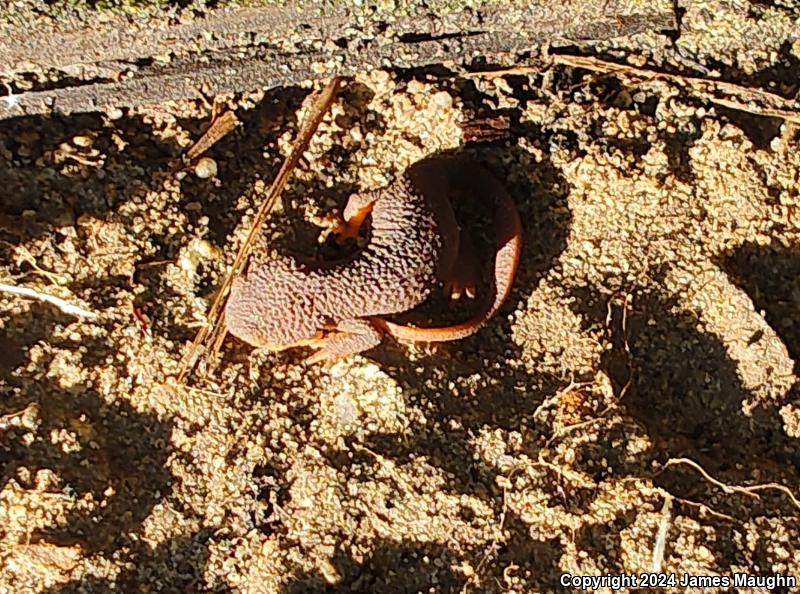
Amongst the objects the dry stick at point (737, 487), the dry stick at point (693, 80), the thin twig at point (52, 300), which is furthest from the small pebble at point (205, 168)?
the dry stick at point (737, 487)

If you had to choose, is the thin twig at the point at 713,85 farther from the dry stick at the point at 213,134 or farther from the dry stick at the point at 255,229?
the dry stick at the point at 213,134

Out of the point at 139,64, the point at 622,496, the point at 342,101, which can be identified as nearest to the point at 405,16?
the point at 342,101

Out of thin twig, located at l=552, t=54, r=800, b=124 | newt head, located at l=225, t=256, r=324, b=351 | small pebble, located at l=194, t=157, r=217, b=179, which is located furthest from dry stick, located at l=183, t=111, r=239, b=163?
thin twig, located at l=552, t=54, r=800, b=124

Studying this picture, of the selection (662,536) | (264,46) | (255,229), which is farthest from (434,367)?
(264,46)

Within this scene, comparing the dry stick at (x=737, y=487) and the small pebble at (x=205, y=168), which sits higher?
the small pebble at (x=205, y=168)

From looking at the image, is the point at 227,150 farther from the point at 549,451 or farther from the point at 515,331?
the point at 549,451

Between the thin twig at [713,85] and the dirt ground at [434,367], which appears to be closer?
the dirt ground at [434,367]
